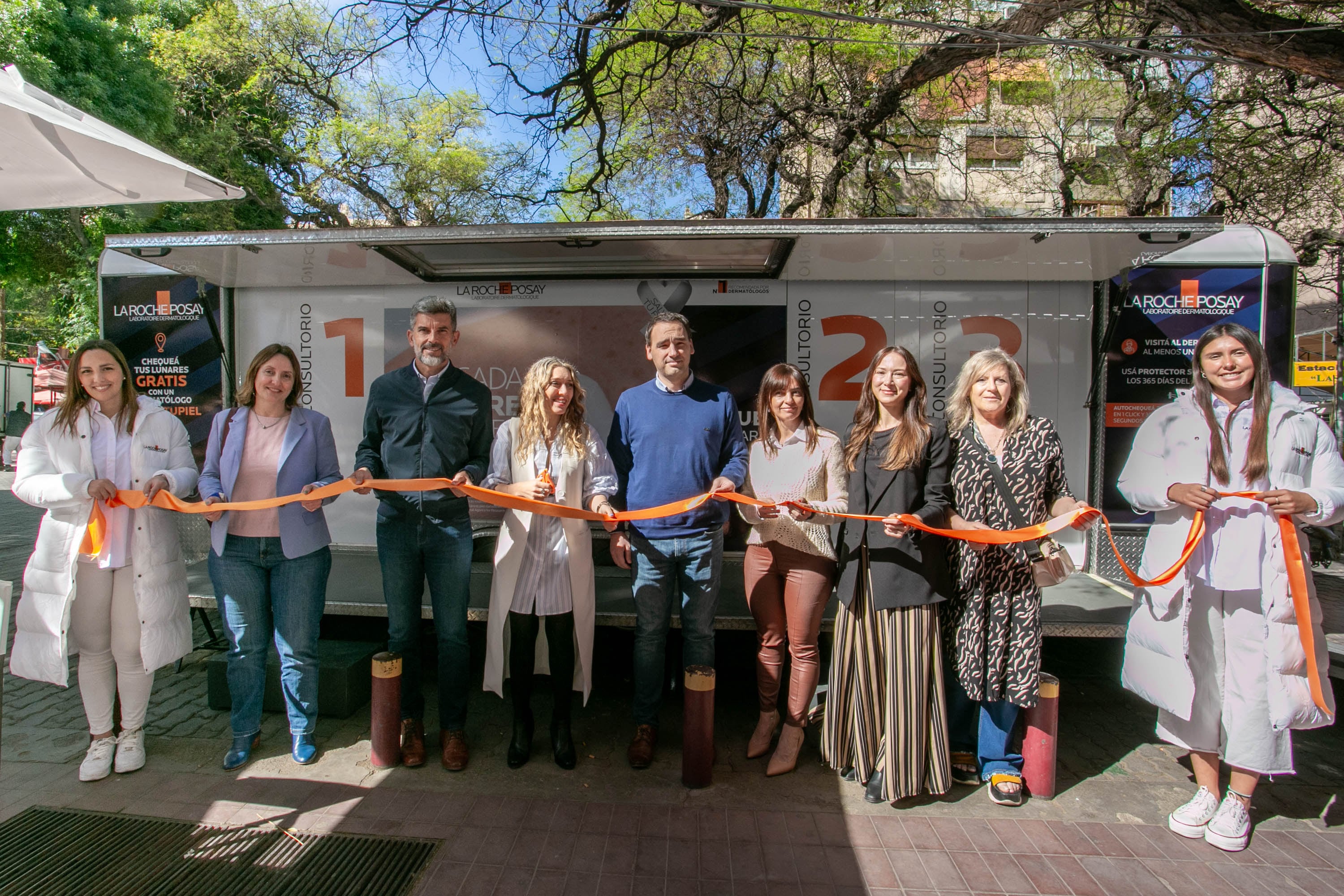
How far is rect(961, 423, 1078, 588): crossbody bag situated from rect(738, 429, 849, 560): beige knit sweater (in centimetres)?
65

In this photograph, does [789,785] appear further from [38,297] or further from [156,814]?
[38,297]

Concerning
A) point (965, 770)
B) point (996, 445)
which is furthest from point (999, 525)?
point (965, 770)

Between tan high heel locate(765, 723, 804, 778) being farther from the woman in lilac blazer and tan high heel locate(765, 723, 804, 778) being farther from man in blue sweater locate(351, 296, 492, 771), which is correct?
the woman in lilac blazer

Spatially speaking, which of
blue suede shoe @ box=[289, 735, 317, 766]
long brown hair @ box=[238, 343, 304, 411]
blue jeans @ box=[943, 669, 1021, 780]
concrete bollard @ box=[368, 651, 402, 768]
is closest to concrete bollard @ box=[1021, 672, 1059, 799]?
blue jeans @ box=[943, 669, 1021, 780]

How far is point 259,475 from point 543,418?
1475 mm

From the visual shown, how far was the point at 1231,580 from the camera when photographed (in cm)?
311

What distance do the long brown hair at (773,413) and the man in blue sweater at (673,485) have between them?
15cm

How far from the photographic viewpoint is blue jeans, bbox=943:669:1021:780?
3.44 metres

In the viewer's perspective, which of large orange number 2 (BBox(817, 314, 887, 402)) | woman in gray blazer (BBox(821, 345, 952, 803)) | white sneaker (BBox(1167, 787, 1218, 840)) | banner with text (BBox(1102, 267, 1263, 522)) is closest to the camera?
white sneaker (BBox(1167, 787, 1218, 840))

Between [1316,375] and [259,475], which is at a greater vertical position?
[1316,375]

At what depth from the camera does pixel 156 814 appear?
330cm

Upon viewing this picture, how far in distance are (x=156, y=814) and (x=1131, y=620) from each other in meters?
4.58

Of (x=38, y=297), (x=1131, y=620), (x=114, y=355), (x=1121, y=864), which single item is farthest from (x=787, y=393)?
(x=38, y=297)

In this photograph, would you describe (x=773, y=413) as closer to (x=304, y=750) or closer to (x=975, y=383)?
(x=975, y=383)
